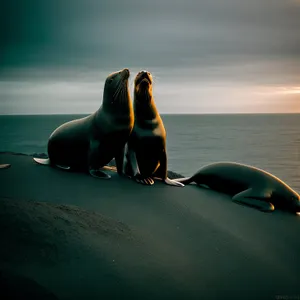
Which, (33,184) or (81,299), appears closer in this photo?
(81,299)

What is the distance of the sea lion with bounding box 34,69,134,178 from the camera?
284 inches

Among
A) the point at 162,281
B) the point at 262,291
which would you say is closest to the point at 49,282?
the point at 162,281

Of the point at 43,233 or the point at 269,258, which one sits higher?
the point at 43,233

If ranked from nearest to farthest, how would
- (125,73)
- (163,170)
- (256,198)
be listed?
(256,198)
(125,73)
(163,170)

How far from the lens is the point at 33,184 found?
20.6ft

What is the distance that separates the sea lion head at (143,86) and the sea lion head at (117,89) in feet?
0.98

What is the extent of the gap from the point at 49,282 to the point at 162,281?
1107mm

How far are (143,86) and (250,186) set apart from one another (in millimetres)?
2548

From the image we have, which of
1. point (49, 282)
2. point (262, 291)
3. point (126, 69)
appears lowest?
point (262, 291)

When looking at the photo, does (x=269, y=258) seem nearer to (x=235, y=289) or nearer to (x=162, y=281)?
(x=235, y=289)

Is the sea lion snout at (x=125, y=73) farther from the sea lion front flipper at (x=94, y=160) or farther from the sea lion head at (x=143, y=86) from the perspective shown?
the sea lion front flipper at (x=94, y=160)

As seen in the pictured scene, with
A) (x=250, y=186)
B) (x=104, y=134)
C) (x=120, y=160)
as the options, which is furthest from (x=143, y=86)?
(x=250, y=186)

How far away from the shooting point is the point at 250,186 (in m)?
7.37

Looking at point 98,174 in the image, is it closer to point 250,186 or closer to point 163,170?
point 163,170
